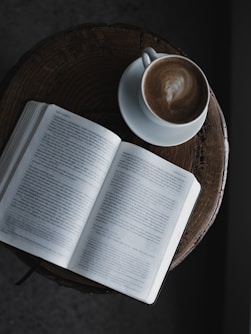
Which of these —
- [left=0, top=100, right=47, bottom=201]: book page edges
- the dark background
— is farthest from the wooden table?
the dark background

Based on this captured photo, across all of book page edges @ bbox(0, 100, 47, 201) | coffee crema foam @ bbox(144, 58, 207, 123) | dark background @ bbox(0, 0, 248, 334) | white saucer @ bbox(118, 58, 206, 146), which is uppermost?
coffee crema foam @ bbox(144, 58, 207, 123)

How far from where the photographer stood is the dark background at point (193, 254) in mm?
1174

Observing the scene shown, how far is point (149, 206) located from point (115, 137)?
12cm

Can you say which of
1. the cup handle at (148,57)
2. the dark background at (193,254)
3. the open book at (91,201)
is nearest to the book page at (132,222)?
the open book at (91,201)

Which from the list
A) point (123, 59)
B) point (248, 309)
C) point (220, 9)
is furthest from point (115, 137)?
point (220, 9)

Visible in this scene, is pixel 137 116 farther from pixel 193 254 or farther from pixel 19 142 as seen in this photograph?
pixel 193 254

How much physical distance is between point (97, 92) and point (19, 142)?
16 centimetres

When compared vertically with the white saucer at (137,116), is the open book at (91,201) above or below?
below

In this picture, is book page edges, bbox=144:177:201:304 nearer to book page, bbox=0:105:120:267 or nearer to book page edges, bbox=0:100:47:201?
book page, bbox=0:105:120:267

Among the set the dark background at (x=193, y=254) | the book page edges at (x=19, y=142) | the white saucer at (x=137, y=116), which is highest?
the white saucer at (x=137, y=116)

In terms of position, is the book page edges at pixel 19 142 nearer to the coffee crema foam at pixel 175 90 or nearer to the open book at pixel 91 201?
the open book at pixel 91 201

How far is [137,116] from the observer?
2.60ft

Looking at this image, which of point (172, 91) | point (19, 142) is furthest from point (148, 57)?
point (19, 142)

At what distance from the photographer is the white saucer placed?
793 millimetres
